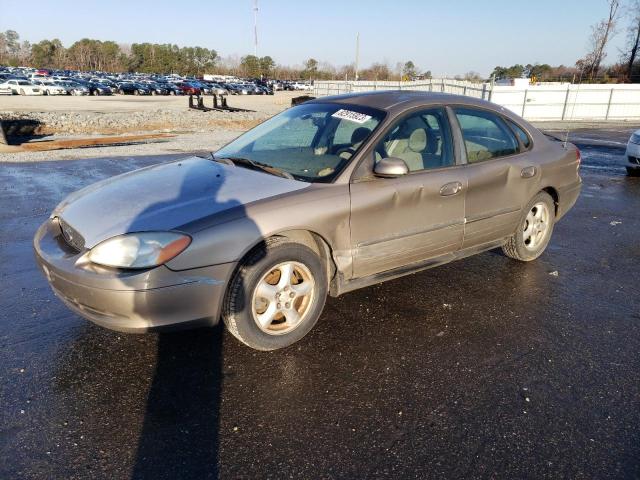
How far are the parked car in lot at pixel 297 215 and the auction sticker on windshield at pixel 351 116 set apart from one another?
0.04 ft

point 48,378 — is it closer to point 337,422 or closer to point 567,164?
point 337,422

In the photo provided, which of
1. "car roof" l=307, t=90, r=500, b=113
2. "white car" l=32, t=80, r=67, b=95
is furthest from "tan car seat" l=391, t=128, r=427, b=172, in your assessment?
"white car" l=32, t=80, r=67, b=95

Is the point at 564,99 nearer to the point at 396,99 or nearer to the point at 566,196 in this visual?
the point at 566,196

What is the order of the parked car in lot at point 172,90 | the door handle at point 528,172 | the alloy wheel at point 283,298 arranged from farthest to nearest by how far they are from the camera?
the parked car in lot at point 172,90, the door handle at point 528,172, the alloy wheel at point 283,298

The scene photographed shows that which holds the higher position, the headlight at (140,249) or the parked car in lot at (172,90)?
the headlight at (140,249)

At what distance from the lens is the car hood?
2908mm

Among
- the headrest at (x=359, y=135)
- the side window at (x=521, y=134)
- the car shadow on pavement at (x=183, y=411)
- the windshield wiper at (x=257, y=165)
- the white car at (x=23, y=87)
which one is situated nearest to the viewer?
the car shadow on pavement at (x=183, y=411)

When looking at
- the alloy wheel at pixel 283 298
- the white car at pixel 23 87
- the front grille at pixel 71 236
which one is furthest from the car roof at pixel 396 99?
the white car at pixel 23 87

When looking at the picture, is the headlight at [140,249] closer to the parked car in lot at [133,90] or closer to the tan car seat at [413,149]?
the tan car seat at [413,149]

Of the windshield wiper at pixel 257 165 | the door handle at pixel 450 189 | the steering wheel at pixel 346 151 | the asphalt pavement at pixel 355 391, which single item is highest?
the steering wheel at pixel 346 151

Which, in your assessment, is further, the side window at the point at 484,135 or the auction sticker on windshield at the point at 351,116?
the side window at the point at 484,135

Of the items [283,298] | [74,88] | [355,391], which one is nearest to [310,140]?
[283,298]

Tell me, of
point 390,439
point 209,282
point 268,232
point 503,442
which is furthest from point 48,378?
point 503,442

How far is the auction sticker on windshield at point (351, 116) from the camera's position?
381 cm
